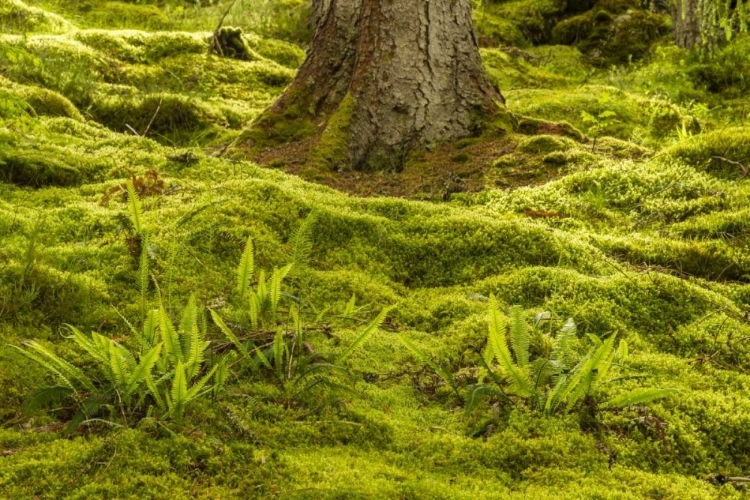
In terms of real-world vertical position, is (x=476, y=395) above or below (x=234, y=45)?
below

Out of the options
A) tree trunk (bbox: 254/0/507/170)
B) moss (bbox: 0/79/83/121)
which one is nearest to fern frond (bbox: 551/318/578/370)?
tree trunk (bbox: 254/0/507/170)

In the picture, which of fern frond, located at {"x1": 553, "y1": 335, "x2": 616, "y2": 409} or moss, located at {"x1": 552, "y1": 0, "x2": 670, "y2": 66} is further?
moss, located at {"x1": 552, "y1": 0, "x2": 670, "y2": 66}

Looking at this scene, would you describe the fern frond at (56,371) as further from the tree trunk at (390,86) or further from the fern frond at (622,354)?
the tree trunk at (390,86)

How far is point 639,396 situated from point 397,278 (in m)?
1.71

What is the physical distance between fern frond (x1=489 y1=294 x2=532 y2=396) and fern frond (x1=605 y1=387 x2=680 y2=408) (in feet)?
1.08

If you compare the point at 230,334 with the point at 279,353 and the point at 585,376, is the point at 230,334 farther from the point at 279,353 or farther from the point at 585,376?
the point at 585,376

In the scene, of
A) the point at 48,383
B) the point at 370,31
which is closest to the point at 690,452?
the point at 48,383

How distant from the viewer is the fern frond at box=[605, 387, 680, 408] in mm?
2341

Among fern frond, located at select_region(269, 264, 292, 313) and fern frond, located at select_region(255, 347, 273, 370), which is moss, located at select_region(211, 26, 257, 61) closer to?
fern frond, located at select_region(269, 264, 292, 313)

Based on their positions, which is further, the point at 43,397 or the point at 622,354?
the point at 622,354

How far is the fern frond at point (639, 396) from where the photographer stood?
2.34 metres

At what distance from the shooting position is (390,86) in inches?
229

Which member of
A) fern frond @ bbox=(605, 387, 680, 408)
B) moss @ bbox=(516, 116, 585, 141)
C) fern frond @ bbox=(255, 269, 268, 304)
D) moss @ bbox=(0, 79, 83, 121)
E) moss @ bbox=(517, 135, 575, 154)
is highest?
moss @ bbox=(0, 79, 83, 121)

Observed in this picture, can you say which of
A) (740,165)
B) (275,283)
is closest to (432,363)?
(275,283)
